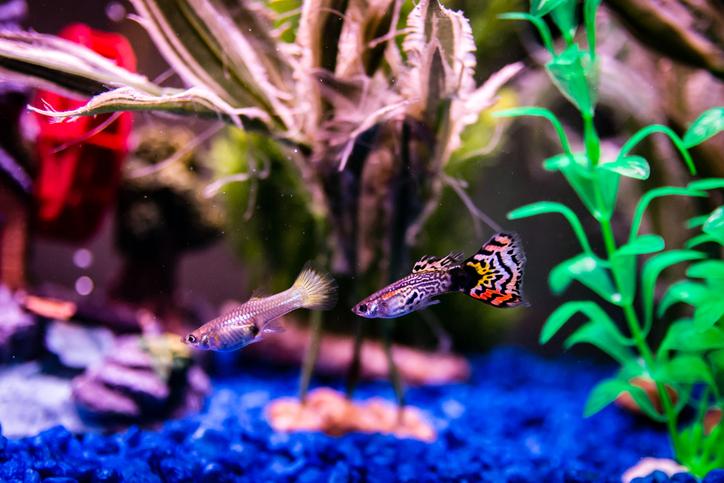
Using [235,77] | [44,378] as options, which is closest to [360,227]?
[235,77]

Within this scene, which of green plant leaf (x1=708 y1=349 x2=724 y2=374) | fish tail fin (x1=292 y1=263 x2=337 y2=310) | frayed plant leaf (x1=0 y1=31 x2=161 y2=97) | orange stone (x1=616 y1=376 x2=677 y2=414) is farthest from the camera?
orange stone (x1=616 y1=376 x2=677 y2=414)

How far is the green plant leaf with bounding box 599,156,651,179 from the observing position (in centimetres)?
219

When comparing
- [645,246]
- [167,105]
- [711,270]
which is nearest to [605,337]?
[711,270]

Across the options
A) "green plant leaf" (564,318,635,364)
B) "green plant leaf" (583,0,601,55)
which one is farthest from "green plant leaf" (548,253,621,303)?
"green plant leaf" (583,0,601,55)

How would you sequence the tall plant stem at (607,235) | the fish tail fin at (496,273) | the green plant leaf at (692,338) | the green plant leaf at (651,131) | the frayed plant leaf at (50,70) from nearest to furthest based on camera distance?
the fish tail fin at (496,273) → the frayed plant leaf at (50,70) → the green plant leaf at (651,131) → the tall plant stem at (607,235) → the green plant leaf at (692,338)

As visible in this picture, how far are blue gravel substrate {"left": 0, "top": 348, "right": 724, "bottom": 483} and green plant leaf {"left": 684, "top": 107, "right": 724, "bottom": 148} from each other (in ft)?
4.56

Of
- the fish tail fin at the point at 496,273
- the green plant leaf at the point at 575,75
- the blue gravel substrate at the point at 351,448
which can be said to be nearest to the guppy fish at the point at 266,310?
the fish tail fin at the point at 496,273

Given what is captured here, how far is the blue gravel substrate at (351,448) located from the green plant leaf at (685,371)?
526 mm

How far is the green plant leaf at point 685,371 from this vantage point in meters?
2.69

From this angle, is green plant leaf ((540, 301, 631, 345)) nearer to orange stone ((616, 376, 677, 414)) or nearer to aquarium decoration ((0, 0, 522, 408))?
aquarium decoration ((0, 0, 522, 408))

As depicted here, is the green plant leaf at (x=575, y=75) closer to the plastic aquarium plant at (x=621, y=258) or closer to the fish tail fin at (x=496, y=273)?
the plastic aquarium plant at (x=621, y=258)

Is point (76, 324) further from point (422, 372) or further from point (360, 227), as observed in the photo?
point (422, 372)

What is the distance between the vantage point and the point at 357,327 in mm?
2971

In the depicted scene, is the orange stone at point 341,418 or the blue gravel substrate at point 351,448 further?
the orange stone at point 341,418
